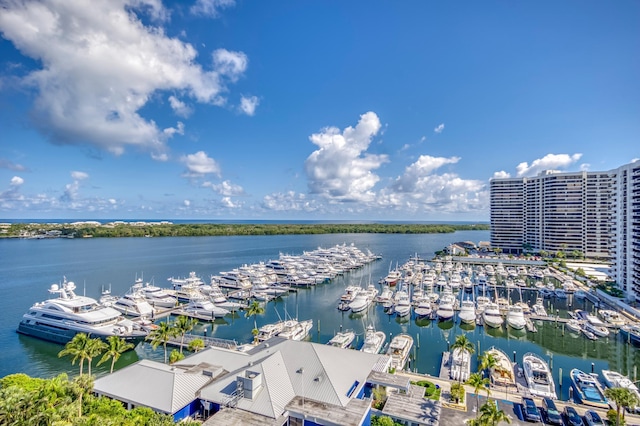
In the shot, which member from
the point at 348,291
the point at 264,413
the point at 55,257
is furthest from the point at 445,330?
the point at 55,257

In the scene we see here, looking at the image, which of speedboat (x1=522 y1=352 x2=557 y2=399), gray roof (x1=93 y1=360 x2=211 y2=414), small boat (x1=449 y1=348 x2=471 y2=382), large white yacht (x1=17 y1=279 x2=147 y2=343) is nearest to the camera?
gray roof (x1=93 y1=360 x2=211 y2=414)

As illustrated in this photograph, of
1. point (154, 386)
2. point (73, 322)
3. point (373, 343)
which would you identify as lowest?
point (373, 343)

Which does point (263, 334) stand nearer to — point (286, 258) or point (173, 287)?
point (173, 287)

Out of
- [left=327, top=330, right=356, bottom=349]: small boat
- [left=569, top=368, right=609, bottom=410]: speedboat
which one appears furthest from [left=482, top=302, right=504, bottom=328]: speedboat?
[left=327, top=330, right=356, bottom=349]: small boat

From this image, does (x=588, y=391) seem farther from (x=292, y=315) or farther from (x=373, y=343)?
(x=292, y=315)

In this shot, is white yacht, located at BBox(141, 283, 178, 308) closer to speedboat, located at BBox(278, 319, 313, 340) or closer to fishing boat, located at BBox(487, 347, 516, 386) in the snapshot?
speedboat, located at BBox(278, 319, 313, 340)

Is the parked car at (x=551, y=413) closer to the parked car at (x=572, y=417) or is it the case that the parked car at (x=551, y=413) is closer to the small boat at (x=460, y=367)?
the parked car at (x=572, y=417)

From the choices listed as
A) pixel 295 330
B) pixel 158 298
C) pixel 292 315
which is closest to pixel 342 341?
pixel 295 330
